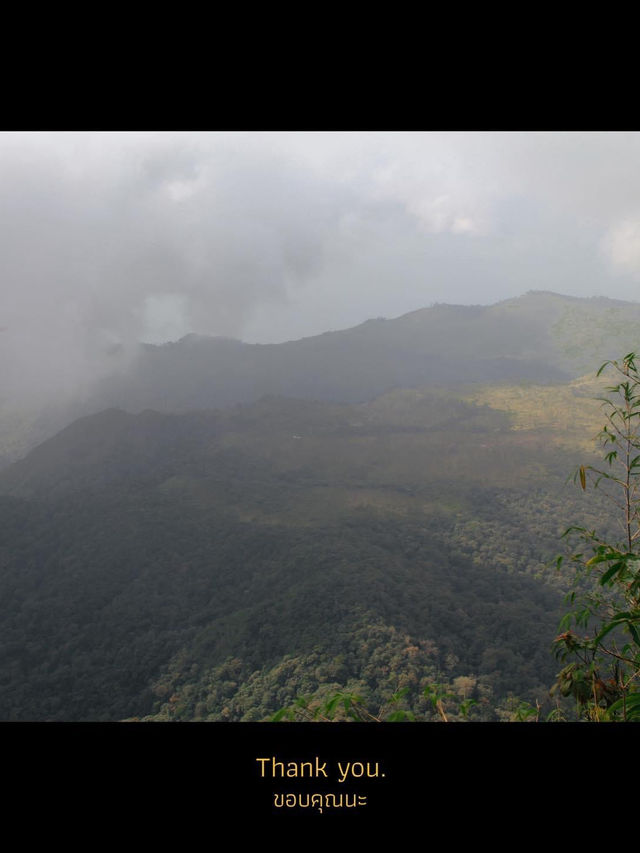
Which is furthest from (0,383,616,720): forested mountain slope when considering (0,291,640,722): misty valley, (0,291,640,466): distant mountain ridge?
(0,291,640,466): distant mountain ridge

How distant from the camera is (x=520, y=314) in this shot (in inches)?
4897

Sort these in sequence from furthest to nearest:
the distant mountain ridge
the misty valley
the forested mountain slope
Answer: the distant mountain ridge < the forested mountain slope < the misty valley

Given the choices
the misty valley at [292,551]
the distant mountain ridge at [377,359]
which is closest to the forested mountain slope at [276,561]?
the misty valley at [292,551]

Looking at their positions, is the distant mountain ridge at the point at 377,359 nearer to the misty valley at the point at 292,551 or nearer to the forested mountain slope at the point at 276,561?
the misty valley at the point at 292,551

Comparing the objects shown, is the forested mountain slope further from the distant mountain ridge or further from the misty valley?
the distant mountain ridge

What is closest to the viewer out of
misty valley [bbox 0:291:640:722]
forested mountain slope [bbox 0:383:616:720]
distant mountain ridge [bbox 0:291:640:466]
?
misty valley [bbox 0:291:640:722]

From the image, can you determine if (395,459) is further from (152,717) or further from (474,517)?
(152,717)

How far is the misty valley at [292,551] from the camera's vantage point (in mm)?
22156

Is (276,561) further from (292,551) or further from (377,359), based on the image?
(377,359)

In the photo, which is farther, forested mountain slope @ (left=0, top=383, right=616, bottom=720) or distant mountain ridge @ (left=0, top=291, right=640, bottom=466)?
distant mountain ridge @ (left=0, top=291, right=640, bottom=466)

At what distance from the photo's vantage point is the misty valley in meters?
22.2
